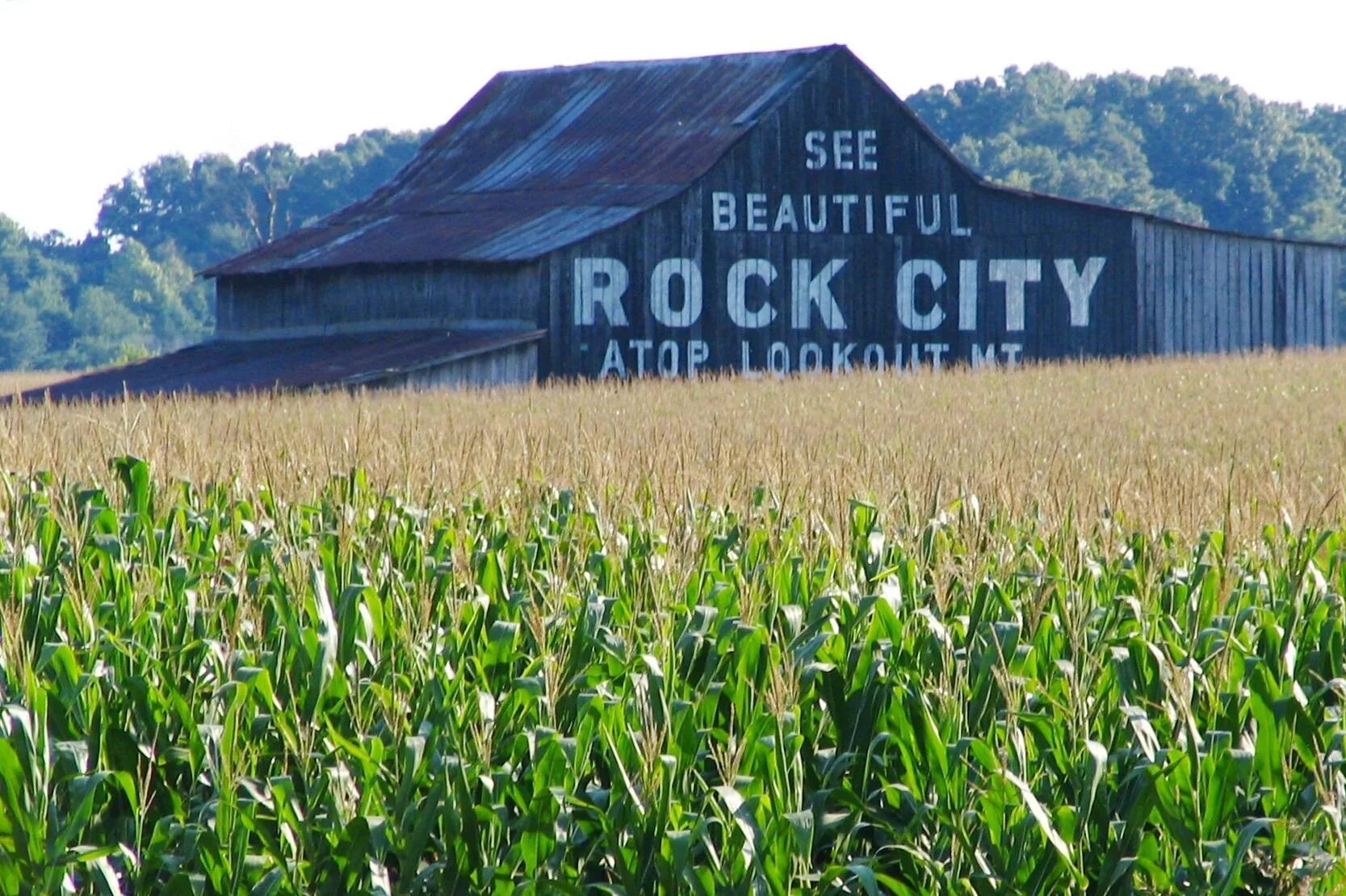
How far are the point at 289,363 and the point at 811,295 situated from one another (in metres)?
9.73

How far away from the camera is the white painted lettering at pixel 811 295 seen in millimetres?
34188

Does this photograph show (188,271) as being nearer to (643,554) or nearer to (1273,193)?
(1273,193)

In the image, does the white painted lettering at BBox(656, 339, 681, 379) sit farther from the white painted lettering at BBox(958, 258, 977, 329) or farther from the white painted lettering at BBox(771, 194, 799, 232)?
the white painted lettering at BBox(958, 258, 977, 329)

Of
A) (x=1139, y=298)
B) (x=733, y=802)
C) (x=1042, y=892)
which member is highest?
(x=1139, y=298)

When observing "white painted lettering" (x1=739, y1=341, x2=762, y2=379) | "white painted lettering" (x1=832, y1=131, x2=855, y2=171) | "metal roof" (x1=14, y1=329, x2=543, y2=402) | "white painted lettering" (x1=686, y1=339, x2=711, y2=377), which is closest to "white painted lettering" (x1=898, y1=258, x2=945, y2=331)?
"white painted lettering" (x1=832, y1=131, x2=855, y2=171)

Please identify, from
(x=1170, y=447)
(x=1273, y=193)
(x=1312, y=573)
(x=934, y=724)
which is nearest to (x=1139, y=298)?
(x=1170, y=447)

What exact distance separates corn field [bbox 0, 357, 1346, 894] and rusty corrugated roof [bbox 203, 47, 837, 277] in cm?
2299

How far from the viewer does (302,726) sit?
275 inches

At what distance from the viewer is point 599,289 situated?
32.4 meters

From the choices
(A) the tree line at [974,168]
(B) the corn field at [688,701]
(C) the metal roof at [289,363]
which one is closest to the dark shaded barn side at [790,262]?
(C) the metal roof at [289,363]

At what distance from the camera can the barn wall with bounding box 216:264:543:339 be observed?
3244 cm

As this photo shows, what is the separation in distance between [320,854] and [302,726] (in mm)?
872

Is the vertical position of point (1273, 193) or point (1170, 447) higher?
point (1273, 193)

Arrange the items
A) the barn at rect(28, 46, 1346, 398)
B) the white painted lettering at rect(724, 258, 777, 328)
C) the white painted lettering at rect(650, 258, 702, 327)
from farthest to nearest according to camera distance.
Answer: the white painted lettering at rect(724, 258, 777, 328)
the white painted lettering at rect(650, 258, 702, 327)
the barn at rect(28, 46, 1346, 398)
